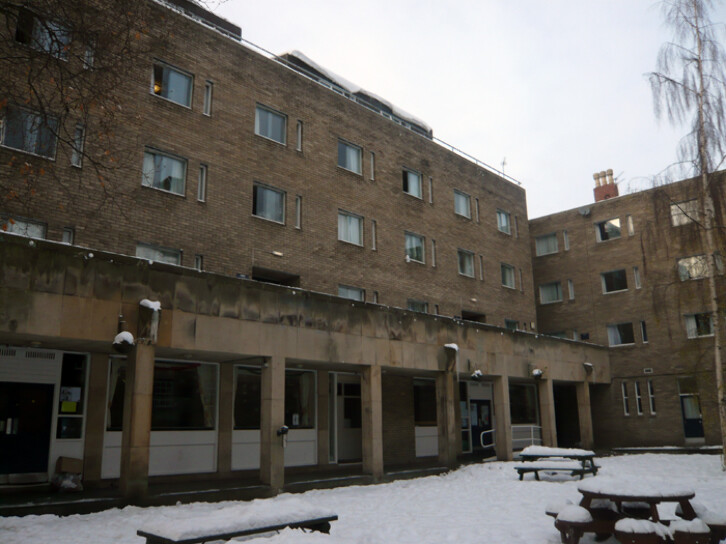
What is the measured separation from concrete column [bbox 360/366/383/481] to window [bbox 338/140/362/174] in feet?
30.0

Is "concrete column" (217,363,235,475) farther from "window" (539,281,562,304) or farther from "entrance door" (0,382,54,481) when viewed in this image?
"window" (539,281,562,304)

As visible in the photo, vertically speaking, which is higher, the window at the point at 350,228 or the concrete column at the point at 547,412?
the window at the point at 350,228

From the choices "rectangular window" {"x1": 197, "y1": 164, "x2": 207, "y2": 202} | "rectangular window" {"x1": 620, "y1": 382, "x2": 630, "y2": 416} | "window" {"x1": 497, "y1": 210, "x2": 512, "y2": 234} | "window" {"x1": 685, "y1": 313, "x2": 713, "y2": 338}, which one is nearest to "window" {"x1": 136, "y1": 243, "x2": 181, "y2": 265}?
"rectangular window" {"x1": 197, "y1": 164, "x2": 207, "y2": 202}

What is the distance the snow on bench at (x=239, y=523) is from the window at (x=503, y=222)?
1001 inches

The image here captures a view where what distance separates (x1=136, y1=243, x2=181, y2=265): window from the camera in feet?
57.2

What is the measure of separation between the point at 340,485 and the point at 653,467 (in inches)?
445

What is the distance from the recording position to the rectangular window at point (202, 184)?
1917 cm

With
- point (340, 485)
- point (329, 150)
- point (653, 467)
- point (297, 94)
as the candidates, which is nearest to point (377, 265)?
point (329, 150)

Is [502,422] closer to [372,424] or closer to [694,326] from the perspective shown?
[372,424]

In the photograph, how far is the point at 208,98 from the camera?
20062mm

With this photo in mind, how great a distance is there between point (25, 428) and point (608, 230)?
98.3 ft

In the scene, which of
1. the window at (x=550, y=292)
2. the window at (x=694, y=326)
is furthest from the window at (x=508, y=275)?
the window at (x=694, y=326)

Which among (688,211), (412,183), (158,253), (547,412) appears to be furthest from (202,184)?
(688,211)

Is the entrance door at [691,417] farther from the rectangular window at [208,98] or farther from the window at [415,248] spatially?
the rectangular window at [208,98]
